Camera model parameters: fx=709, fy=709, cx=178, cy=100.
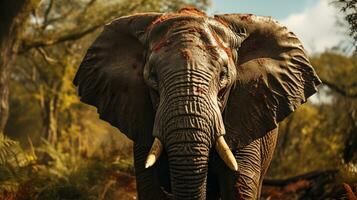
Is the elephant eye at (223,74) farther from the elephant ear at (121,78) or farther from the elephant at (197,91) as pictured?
the elephant ear at (121,78)

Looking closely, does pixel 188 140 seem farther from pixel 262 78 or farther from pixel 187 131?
pixel 262 78

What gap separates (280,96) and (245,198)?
1286 millimetres

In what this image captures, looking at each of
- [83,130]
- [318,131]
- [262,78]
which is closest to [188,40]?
[262,78]

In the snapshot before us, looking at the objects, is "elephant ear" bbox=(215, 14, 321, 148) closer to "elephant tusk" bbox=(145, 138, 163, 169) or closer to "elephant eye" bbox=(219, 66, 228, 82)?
"elephant eye" bbox=(219, 66, 228, 82)

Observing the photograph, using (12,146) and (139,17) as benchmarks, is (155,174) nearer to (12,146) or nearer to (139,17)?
(139,17)

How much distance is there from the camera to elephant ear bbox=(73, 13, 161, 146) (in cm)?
816

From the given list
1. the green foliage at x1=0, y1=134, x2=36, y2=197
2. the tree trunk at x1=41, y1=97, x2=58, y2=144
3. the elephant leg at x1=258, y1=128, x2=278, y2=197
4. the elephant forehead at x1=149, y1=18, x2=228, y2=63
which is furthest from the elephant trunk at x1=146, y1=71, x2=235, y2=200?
the tree trunk at x1=41, y1=97, x2=58, y2=144

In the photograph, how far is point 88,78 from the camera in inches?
352

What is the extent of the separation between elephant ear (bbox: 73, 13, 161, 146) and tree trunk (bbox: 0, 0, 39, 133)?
24.3 ft

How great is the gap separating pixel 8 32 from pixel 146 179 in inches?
351

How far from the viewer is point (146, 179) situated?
8586 millimetres

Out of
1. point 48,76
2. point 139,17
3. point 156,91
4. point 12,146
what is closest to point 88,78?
point 139,17

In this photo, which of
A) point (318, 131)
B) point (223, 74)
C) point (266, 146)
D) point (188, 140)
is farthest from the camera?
point (318, 131)

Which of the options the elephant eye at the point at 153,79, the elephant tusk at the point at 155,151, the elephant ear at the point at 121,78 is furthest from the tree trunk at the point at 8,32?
the elephant tusk at the point at 155,151
